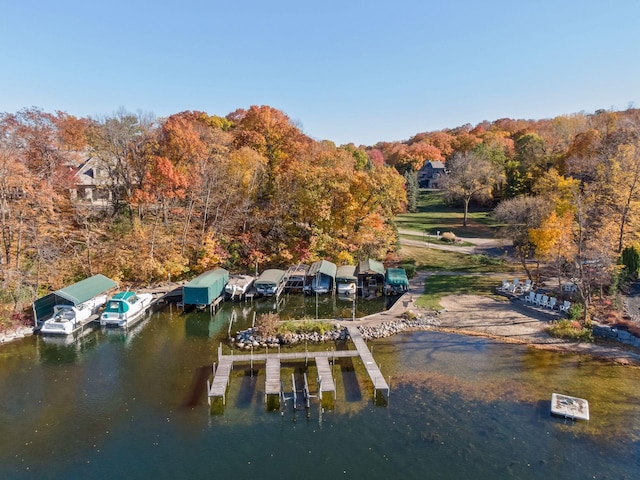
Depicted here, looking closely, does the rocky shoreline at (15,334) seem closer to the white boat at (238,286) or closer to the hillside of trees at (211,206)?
the hillside of trees at (211,206)

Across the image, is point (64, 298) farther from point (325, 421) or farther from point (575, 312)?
point (575, 312)

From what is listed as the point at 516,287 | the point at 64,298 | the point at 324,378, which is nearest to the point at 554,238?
the point at 516,287

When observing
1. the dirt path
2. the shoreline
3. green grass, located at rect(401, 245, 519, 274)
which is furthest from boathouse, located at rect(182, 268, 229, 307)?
green grass, located at rect(401, 245, 519, 274)

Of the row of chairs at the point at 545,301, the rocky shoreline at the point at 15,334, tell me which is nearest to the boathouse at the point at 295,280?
the row of chairs at the point at 545,301

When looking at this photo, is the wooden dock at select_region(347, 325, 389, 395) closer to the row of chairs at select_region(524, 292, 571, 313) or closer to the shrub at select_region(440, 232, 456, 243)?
the row of chairs at select_region(524, 292, 571, 313)

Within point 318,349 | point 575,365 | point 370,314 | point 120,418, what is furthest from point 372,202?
point 120,418

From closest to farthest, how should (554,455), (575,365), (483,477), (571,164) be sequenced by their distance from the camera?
(483,477)
(554,455)
(575,365)
(571,164)

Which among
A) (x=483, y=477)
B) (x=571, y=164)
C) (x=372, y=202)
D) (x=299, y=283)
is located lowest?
(x=483, y=477)

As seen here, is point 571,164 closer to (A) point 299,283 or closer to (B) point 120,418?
(A) point 299,283
